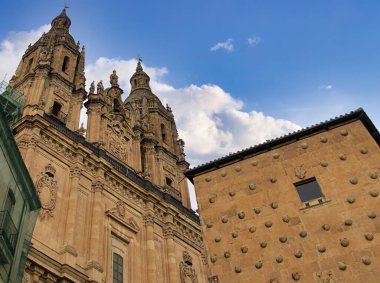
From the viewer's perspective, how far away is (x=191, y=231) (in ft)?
87.8

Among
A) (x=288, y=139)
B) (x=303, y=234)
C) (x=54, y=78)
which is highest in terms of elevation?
(x=54, y=78)

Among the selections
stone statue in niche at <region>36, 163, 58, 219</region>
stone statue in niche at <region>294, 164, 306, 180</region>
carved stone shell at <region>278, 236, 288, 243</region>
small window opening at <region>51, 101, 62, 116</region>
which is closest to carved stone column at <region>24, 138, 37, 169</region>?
stone statue in niche at <region>36, 163, 58, 219</region>

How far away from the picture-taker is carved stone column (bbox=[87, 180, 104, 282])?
1903 cm

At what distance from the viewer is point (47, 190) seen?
19766 mm

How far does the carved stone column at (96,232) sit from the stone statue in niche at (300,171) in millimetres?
10072

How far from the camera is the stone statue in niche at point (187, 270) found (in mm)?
24072

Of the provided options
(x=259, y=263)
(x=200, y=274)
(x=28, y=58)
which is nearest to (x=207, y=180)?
(x=259, y=263)

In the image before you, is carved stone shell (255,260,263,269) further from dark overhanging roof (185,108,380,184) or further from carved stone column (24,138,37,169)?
carved stone column (24,138,37,169)

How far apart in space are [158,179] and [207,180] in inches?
580

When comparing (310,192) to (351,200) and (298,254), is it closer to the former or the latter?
(351,200)

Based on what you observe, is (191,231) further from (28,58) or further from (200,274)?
(28,58)

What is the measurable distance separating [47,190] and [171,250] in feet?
24.8

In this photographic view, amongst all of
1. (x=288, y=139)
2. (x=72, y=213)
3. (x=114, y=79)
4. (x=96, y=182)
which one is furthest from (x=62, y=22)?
(x=288, y=139)

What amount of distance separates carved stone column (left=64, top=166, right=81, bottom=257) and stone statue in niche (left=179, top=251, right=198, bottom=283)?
689 cm
